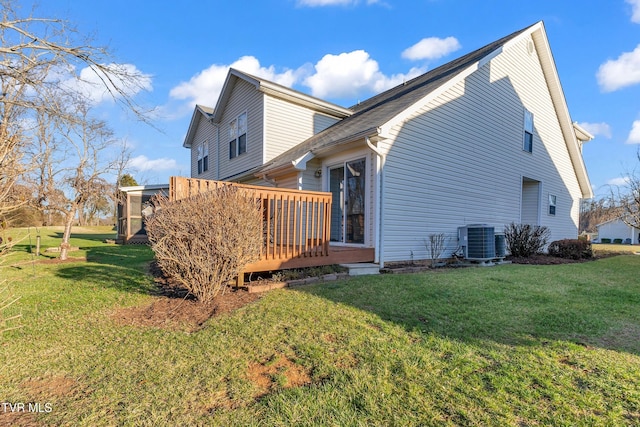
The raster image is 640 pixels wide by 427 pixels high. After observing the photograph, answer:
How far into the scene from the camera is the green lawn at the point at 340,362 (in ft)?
7.07

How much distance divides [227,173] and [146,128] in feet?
28.3

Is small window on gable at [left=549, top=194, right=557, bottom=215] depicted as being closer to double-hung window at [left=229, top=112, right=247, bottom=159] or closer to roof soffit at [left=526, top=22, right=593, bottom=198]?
roof soffit at [left=526, top=22, right=593, bottom=198]

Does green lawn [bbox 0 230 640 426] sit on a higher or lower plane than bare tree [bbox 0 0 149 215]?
lower

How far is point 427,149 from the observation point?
344 inches

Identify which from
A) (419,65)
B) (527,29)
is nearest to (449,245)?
(527,29)

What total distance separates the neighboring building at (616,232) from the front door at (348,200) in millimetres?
49213

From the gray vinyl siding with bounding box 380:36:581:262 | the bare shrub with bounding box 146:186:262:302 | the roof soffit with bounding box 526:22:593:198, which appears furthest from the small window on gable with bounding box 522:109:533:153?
the bare shrub with bounding box 146:186:262:302

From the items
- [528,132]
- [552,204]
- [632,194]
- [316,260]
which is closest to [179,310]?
[316,260]

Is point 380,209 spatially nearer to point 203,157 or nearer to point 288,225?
point 288,225

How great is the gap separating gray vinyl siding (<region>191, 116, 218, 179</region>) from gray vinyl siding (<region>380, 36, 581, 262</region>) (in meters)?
10.2

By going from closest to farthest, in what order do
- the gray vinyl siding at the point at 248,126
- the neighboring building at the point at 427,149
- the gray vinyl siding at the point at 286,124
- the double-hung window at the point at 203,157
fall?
the neighboring building at the point at 427,149 → the gray vinyl siding at the point at 286,124 → the gray vinyl siding at the point at 248,126 → the double-hung window at the point at 203,157

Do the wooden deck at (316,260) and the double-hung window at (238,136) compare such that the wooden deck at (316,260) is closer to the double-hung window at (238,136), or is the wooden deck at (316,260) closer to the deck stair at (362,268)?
the deck stair at (362,268)

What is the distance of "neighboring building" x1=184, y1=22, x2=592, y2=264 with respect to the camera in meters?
8.04

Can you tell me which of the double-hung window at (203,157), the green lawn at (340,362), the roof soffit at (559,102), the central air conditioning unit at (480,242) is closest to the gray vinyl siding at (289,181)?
the central air conditioning unit at (480,242)
